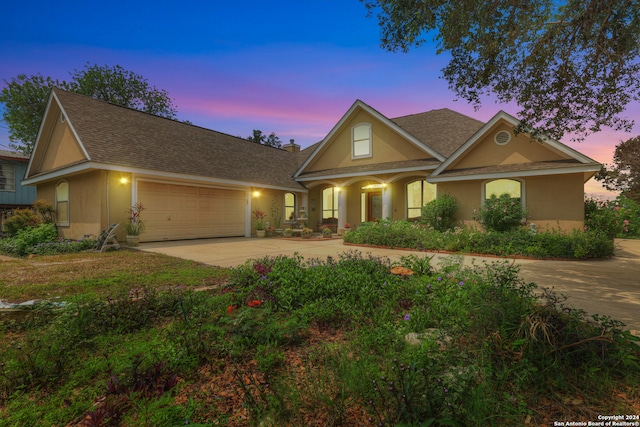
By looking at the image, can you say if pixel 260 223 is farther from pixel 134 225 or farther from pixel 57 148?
pixel 57 148

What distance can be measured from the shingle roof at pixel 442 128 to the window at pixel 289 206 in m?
8.14

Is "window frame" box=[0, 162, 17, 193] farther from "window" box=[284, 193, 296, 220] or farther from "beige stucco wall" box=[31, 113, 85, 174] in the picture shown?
"window" box=[284, 193, 296, 220]

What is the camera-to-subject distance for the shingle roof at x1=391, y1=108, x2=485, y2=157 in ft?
48.8

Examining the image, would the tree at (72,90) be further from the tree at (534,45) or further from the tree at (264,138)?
the tree at (534,45)

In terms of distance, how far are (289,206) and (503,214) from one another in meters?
11.7

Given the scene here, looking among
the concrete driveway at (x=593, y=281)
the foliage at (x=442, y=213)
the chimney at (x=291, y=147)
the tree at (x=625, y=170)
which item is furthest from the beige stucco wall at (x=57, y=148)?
the tree at (x=625, y=170)

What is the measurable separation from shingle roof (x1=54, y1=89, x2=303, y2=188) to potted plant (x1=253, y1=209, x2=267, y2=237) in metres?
1.75

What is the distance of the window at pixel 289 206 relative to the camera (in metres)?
18.2

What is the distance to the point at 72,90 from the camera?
27000 millimetres

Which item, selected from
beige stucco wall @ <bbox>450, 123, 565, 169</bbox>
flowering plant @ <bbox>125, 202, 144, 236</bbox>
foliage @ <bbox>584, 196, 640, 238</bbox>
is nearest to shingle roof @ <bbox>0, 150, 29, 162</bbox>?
flowering plant @ <bbox>125, 202, 144, 236</bbox>

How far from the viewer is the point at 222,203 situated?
14992 mm

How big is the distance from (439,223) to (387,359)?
1119 centimetres

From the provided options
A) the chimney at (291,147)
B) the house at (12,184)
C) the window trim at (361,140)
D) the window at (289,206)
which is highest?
the chimney at (291,147)

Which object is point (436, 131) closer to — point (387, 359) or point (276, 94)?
point (276, 94)
